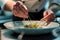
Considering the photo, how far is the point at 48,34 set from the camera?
715 millimetres

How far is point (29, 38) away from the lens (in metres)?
0.65

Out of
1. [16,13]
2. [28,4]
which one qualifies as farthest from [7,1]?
[16,13]

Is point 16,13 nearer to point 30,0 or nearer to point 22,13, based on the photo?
point 22,13

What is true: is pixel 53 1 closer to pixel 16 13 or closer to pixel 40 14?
pixel 40 14

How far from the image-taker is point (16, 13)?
2.24 ft

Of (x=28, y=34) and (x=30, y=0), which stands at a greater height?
(x=30, y=0)

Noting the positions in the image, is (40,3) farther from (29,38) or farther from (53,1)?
(29,38)

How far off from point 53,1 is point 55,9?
86 mm

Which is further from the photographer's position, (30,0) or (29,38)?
(30,0)

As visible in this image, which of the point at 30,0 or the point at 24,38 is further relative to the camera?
the point at 30,0

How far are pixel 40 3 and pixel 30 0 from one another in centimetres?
7

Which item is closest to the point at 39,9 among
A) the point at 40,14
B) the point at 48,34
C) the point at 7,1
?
the point at 40,14

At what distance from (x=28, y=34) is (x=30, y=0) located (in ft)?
1.34

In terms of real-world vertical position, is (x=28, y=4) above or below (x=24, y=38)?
above
